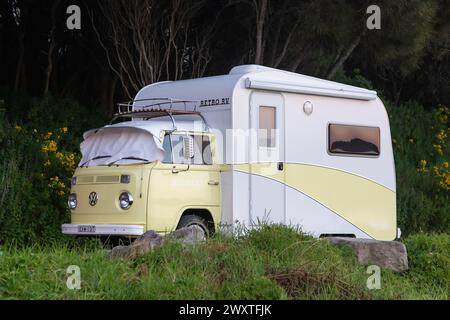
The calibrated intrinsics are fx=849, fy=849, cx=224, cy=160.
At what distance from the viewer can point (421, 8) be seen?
16547 mm

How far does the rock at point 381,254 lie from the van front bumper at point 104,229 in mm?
2664

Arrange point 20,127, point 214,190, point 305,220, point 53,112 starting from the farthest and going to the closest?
point 53,112, point 20,127, point 305,220, point 214,190

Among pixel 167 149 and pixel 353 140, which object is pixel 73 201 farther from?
pixel 353 140

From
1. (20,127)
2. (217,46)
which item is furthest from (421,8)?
(20,127)

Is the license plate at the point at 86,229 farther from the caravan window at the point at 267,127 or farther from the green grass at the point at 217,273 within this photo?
the caravan window at the point at 267,127

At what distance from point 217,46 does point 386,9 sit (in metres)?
4.84

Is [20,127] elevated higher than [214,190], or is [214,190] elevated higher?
[20,127]

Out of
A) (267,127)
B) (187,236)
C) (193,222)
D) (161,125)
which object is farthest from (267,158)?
(187,236)

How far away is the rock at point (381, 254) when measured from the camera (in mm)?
11023

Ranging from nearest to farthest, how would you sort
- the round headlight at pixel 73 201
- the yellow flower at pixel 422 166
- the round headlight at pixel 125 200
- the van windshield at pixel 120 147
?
the round headlight at pixel 125 200
the van windshield at pixel 120 147
the round headlight at pixel 73 201
the yellow flower at pixel 422 166

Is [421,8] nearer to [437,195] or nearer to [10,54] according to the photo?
[437,195]

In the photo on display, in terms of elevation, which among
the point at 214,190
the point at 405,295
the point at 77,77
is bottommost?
the point at 405,295

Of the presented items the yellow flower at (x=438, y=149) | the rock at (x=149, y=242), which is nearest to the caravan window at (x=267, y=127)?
the rock at (x=149, y=242)

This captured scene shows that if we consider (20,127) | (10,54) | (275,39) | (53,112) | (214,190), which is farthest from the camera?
(10,54)
